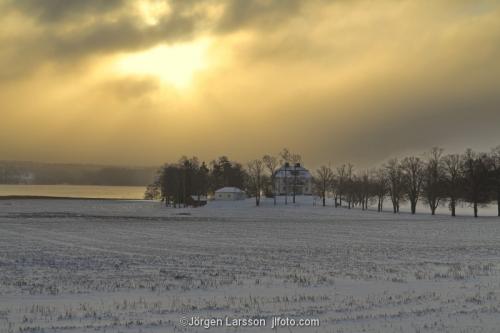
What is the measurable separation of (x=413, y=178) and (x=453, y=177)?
40.3 feet

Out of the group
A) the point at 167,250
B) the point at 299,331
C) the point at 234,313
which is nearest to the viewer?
the point at 299,331

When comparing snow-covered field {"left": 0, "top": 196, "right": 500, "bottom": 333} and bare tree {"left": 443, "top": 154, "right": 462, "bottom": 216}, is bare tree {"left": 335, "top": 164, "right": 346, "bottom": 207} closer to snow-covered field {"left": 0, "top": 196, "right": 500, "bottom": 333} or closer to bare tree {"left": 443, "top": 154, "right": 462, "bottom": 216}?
bare tree {"left": 443, "top": 154, "right": 462, "bottom": 216}

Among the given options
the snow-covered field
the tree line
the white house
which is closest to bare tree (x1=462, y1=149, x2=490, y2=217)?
the tree line

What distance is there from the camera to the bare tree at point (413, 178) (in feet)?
410

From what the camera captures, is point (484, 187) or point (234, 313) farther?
point (484, 187)

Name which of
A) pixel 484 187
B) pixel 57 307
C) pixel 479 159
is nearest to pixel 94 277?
pixel 57 307

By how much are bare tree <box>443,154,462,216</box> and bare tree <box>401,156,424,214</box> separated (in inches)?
231

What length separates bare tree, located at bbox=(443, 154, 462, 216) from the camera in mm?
111000

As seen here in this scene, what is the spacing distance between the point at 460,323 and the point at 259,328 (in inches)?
187

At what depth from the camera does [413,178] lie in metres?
127

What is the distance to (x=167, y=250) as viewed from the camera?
1299 inches

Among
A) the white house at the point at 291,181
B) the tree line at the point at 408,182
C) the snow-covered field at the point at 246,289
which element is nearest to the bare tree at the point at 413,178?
the tree line at the point at 408,182

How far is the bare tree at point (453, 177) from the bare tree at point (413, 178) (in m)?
5.87

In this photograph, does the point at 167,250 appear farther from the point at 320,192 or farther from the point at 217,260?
the point at 320,192
